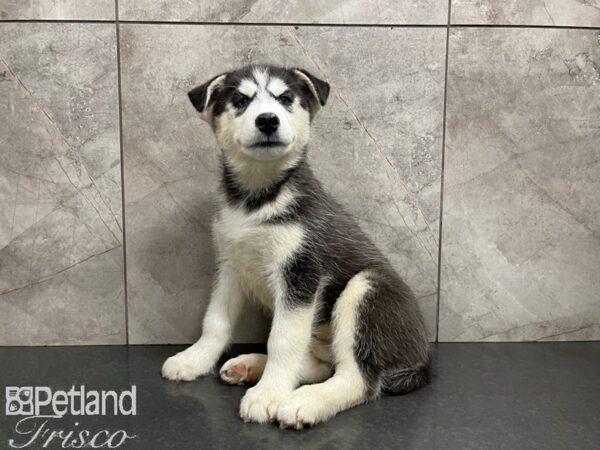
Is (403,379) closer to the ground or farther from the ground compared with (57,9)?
closer to the ground

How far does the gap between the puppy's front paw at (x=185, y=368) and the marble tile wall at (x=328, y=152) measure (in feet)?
1.35

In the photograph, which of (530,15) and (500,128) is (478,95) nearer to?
(500,128)

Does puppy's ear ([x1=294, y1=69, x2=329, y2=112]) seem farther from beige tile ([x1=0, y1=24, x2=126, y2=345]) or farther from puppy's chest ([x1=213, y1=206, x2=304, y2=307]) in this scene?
beige tile ([x1=0, y1=24, x2=126, y2=345])

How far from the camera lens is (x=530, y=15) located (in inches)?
103

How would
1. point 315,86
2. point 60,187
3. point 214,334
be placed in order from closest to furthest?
point 315,86 → point 214,334 → point 60,187

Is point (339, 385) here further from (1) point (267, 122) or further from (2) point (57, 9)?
(2) point (57, 9)

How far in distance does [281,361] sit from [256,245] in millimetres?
443

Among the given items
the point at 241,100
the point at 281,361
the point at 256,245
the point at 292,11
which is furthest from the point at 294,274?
the point at 292,11

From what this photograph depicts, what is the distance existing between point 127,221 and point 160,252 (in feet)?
0.67

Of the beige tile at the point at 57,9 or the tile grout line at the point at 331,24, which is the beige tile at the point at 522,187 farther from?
the beige tile at the point at 57,9

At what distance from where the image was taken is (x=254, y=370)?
7.52ft

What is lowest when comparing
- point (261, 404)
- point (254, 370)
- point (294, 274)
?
point (254, 370)

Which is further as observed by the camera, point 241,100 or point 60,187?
point 60,187

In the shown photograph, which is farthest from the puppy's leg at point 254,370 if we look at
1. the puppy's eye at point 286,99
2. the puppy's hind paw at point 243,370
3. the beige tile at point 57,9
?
the beige tile at point 57,9
